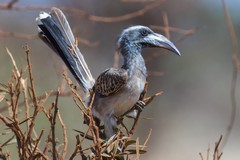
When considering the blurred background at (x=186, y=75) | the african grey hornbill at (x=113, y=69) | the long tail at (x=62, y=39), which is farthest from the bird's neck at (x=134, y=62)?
the blurred background at (x=186, y=75)

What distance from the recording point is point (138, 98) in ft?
5.29

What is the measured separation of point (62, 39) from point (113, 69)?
16 cm

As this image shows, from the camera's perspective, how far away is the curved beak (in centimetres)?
157

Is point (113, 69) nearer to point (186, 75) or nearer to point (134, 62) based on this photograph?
point (134, 62)

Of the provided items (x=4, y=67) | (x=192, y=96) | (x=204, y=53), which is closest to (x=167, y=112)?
(x=192, y=96)

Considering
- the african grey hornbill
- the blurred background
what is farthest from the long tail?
the blurred background

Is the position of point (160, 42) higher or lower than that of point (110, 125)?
higher

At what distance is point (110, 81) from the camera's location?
1665 millimetres

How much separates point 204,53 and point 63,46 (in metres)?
9.28

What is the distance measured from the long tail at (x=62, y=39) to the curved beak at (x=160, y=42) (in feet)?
0.63

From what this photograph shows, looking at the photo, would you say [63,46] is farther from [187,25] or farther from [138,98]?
[187,25]

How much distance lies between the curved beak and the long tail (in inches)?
7.6

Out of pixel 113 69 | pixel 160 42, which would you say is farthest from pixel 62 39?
pixel 160 42

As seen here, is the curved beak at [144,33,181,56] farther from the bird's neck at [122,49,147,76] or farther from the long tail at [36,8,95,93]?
the long tail at [36,8,95,93]
